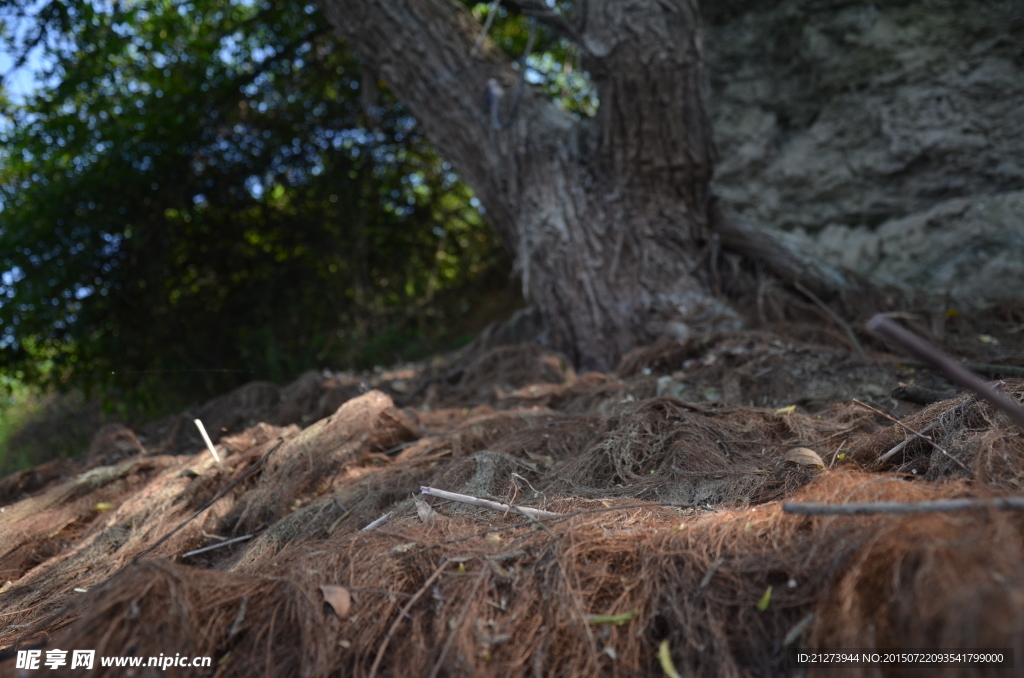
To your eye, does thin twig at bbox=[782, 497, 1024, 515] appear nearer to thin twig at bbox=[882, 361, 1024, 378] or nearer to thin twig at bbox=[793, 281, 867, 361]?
thin twig at bbox=[882, 361, 1024, 378]

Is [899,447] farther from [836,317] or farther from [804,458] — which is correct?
[836,317]

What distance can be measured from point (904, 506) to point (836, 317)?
9.56 ft

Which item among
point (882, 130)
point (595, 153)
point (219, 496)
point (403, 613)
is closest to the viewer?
point (403, 613)

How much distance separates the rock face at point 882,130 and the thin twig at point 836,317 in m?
0.70

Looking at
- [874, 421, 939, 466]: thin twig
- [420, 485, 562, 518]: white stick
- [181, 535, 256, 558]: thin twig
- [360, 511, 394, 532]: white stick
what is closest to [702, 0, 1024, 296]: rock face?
[874, 421, 939, 466]: thin twig

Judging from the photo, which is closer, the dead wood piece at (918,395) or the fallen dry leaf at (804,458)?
the fallen dry leaf at (804,458)

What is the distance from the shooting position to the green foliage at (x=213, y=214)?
17.3 feet

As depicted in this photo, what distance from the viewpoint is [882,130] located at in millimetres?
4977

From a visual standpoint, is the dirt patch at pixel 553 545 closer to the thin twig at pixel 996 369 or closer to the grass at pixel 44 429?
the thin twig at pixel 996 369

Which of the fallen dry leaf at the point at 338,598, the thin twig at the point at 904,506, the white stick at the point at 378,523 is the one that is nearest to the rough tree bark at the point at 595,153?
the white stick at the point at 378,523

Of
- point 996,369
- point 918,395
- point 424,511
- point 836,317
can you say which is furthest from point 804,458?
point 836,317

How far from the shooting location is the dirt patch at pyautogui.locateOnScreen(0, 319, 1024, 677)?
1.31m

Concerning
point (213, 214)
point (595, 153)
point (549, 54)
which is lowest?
point (595, 153)

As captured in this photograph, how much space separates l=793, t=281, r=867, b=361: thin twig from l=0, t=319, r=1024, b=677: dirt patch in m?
0.50
